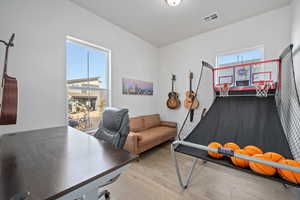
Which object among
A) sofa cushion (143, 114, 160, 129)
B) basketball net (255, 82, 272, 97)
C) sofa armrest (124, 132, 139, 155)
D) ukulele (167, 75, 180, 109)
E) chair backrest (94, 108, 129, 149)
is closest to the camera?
chair backrest (94, 108, 129, 149)

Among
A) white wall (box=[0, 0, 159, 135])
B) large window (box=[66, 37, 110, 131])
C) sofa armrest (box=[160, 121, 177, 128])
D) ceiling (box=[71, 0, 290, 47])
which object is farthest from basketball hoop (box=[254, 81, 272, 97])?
white wall (box=[0, 0, 159, 135])

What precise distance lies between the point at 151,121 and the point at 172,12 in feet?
8.81

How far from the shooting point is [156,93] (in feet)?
13.3

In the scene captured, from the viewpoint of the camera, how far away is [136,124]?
310 cm

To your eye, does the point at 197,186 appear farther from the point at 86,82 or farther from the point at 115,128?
the point at 86,82

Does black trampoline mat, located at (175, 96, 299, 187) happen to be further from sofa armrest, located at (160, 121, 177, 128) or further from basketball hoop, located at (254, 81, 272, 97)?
sofa armrest, located at (160, 121, 177, 128)

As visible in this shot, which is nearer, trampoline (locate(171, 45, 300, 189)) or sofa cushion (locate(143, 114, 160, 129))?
trampoline (locate(171, 45, 300, 189))

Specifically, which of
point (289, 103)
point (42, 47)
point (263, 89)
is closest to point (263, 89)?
point (263, 89)

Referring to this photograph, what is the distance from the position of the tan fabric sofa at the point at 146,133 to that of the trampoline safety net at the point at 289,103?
2.09 meters

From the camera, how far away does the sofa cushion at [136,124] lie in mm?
2998

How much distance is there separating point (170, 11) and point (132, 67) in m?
1.52

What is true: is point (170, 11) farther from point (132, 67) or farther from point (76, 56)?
point (76, 56)

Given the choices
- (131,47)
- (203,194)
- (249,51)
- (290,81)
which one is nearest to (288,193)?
(203,194)

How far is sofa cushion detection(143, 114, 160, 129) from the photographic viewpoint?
3.41 meters
